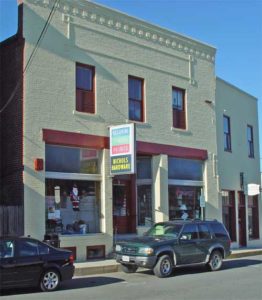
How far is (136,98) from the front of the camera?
69.9 feet

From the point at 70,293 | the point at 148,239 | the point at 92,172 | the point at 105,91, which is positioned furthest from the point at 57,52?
the point at 70,293

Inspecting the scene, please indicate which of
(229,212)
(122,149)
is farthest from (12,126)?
(229,212)

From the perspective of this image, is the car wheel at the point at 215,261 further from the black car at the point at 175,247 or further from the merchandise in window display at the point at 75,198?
the merchandise in window display at the point at 75,198

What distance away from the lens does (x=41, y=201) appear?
57.0 feet

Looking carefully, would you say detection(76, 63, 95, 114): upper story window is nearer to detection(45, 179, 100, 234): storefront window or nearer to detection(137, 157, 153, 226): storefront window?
detection(45, 179, 100, 234): storefront window

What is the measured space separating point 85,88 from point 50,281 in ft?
28.5

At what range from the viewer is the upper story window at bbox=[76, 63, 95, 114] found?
1917 cm

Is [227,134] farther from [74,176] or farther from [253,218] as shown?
[74,176]

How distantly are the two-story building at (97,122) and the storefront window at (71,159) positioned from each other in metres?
0.04

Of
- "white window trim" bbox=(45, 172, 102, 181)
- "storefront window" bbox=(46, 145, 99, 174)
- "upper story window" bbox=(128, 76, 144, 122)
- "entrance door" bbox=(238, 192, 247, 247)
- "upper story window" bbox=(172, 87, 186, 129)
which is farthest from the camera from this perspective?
"entrance door" bbox=(238, 192, 247, 247)

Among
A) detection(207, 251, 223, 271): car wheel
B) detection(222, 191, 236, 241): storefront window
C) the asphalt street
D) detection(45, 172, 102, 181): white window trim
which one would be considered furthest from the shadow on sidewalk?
detection(222, 191, 236, 241): storefront window

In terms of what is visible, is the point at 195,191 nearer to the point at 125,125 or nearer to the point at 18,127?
the point at 125,125

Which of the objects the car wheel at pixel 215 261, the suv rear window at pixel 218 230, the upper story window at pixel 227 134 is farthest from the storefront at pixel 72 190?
the upper story window at pixel 227 134

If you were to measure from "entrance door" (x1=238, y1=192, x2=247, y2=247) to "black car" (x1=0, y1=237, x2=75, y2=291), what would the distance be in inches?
635
